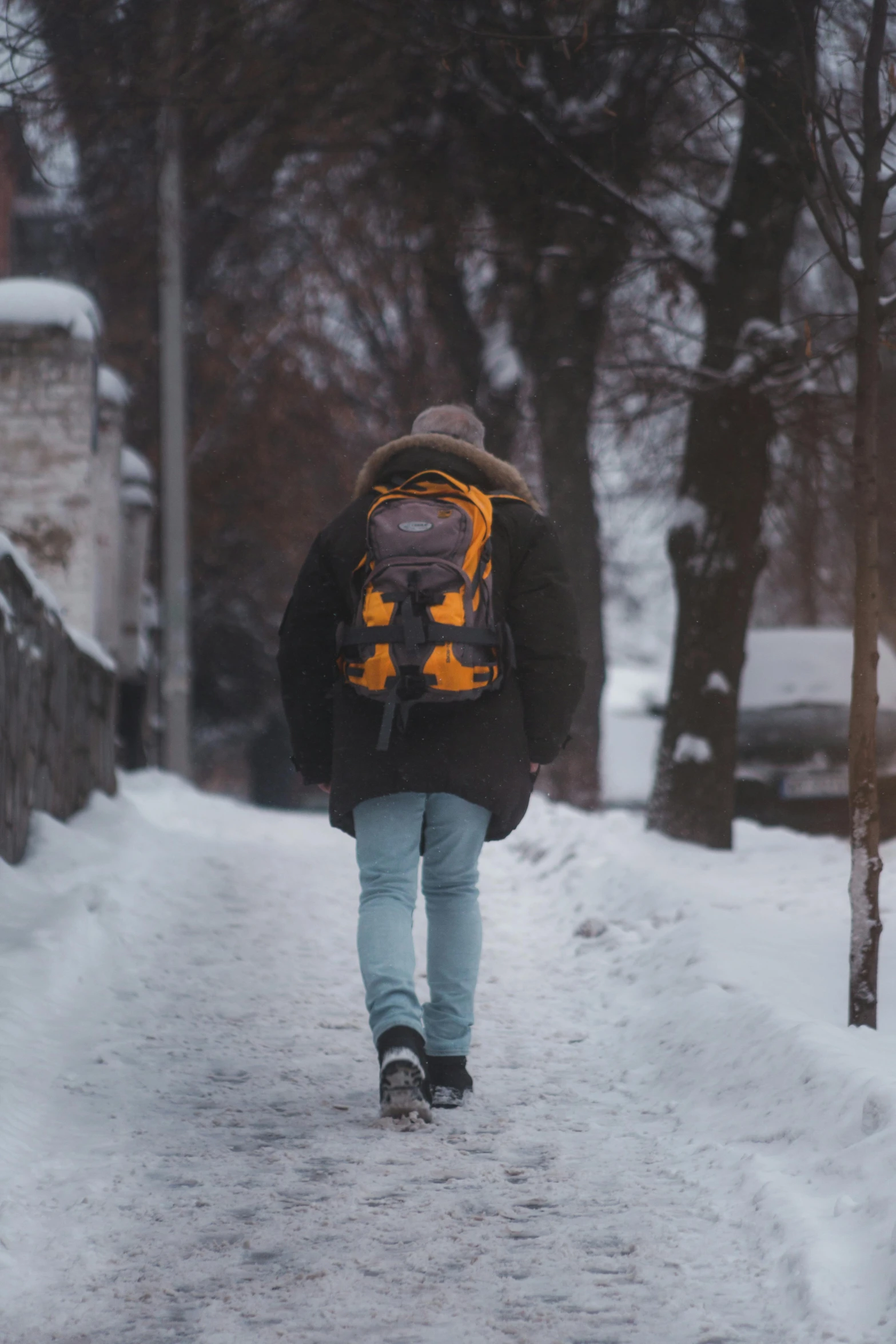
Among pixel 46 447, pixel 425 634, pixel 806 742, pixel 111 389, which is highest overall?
pixel 111 389

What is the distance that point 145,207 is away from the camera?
12.4m

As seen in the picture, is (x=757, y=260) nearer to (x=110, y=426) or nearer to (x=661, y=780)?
(x=661, y=780)

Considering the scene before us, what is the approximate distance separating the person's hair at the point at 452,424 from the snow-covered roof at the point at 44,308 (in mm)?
6231

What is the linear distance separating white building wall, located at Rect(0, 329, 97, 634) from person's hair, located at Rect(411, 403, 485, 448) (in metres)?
6.17

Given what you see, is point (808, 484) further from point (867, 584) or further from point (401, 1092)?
point (401, 1092)

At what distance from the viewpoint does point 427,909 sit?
4.20 metres

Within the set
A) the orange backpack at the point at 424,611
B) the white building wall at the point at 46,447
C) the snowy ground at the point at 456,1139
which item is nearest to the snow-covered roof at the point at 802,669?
the snowy ground at the point at 456,1139

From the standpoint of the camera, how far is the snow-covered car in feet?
32.9

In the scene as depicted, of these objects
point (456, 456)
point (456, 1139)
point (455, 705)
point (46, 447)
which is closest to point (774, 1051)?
point (456, 1139)

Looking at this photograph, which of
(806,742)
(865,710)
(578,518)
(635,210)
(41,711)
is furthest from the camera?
(578,518)

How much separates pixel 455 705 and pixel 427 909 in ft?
1.85

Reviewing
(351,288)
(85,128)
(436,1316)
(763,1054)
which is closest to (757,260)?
(85,128)

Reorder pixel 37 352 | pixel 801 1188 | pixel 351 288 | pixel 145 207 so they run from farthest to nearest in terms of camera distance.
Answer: pixel 351 288
pixel 145 207
pixel 37 352
pixel 801 1188

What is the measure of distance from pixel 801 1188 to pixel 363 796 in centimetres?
146
